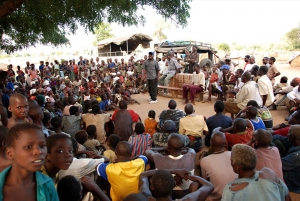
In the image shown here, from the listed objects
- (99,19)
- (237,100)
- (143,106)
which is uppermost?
(99,19)

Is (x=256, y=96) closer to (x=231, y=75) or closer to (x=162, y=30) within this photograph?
(x=231, y=75)

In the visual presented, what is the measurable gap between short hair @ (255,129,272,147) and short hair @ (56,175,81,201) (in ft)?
6.73

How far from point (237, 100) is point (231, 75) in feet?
9.56

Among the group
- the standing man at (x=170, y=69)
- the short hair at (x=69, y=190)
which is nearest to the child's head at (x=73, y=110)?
the short hair at (x=69, y=190)

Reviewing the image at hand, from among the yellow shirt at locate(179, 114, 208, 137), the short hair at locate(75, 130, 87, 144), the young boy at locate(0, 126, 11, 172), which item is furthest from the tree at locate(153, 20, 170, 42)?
the young boy at locate(0, 126, 11, 172)

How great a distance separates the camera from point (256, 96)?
5.98 m

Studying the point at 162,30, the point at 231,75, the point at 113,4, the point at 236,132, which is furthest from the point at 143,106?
the point at 162,30

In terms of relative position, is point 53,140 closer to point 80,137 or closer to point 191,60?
point 80,137

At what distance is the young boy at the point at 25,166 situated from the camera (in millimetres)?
1607

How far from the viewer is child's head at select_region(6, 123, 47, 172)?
161 cm

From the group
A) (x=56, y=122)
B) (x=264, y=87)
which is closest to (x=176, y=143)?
(x=56, y=122)

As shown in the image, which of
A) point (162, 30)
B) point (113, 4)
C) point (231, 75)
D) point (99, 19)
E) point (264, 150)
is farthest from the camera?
point (162, 30)

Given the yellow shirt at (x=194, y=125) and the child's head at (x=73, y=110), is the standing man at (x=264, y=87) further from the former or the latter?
the child's head at (x=73, y=110)

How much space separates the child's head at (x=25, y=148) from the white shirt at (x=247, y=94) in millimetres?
5151
